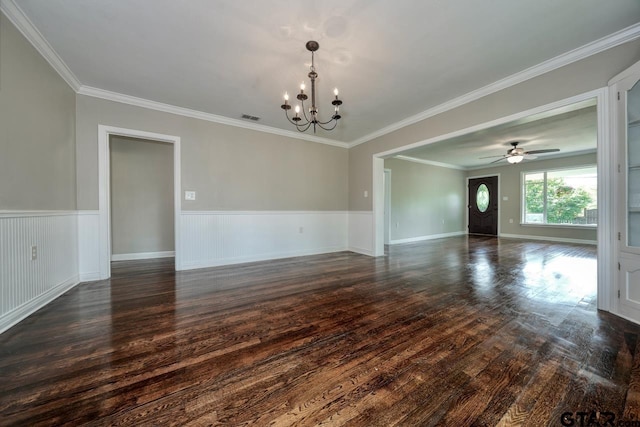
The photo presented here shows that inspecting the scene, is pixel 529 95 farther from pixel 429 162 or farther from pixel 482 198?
pixel 482 198

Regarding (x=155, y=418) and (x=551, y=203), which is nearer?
(x=155, y=418)

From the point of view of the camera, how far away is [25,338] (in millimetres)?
1854

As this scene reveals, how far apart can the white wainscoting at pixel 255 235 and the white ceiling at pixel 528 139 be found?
90.5 inches

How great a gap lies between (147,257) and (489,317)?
590cm

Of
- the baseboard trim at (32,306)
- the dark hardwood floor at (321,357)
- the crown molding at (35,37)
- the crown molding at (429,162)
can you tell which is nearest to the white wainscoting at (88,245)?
the baseboard trim at (32,306)

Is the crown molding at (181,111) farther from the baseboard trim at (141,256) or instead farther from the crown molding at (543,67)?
the baseboard trim at (141,256)

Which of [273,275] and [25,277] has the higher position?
[25,277]

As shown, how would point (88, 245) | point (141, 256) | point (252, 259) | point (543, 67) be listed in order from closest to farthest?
point (543, 67) → point (88, 245) → point (252, 259) → point (141, 256)

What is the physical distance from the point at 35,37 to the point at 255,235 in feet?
11.5

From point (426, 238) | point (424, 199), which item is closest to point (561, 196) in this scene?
point (424, 199)

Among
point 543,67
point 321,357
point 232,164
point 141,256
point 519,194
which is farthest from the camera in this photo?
point 519,194

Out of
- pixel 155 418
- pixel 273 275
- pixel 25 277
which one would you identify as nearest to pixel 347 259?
pixel 273 275

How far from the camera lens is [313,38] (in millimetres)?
2270

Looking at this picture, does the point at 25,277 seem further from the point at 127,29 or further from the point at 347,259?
the point at 347,259
